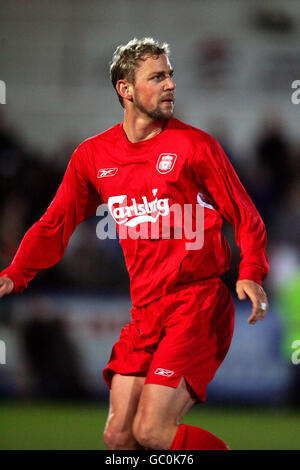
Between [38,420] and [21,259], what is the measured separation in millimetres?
2635

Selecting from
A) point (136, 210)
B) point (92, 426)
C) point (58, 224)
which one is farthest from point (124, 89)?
point (92, 426)

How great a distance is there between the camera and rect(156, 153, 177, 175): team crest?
351cm

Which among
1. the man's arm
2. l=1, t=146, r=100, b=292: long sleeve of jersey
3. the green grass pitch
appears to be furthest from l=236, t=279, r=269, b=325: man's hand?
the green grass pitch

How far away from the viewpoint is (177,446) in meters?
3.22

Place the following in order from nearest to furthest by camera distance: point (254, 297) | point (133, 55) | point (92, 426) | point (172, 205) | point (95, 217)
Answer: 1. point (254, 297)
2. point (172, 205)
3. point (133, 55)
4. point (92, 426)
5. point (95, 217)

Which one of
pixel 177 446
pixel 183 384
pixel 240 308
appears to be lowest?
pixel 240 308

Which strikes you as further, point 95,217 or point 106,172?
point 95,217

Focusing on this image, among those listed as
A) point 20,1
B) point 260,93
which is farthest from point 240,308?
point 20,1

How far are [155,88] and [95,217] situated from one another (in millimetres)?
3377

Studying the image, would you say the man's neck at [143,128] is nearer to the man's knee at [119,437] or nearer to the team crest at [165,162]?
the team crest at [165,162]

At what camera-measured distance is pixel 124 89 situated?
3.82m

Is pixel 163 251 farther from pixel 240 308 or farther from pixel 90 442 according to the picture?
pixel 240 308

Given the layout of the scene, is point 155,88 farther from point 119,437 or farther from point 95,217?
point 95,217

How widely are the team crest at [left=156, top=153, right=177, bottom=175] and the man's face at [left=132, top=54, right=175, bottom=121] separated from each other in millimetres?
238
